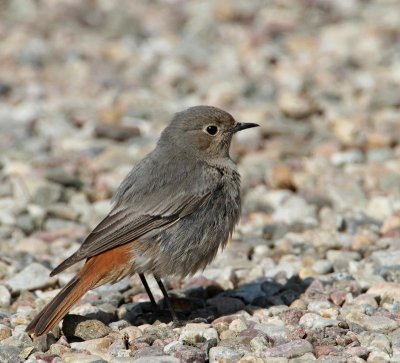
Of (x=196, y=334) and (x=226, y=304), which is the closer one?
(x=196, y=334)

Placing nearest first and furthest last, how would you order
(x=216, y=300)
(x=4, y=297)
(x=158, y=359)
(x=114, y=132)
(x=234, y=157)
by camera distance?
(x=158, y=359), (x=4, y=297), (x=216, y=300), (x=234, y=157), (x=114, y=132)

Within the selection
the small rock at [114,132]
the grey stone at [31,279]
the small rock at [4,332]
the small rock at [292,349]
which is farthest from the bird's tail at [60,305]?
the small rock at [114,132]

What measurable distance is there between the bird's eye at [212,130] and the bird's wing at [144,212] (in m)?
0.62

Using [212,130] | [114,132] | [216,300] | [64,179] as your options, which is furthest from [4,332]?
[114,132]

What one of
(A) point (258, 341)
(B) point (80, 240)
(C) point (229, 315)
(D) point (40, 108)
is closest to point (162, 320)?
(C) point (229, 315)

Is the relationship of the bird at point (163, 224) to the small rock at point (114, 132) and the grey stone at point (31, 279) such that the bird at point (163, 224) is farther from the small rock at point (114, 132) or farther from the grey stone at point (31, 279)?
the small rock at point (114, 132)

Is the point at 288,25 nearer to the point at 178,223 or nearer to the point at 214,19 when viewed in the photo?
the point at 214,19

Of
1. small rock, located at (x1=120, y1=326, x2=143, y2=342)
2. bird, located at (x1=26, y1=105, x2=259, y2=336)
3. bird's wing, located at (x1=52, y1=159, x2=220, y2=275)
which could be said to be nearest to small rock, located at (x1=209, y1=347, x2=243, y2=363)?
small rock, located at (x1=120, y1=326, x2=143, y2=342)

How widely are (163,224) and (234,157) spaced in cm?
360

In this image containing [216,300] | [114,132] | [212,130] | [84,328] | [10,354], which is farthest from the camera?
[114,132]

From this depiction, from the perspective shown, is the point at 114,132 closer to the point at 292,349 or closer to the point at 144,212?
the point at 144,212

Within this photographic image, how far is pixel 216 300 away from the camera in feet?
22.9

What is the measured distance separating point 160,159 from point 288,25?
7370 mm

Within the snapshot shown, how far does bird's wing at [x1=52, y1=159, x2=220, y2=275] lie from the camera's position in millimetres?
6473
